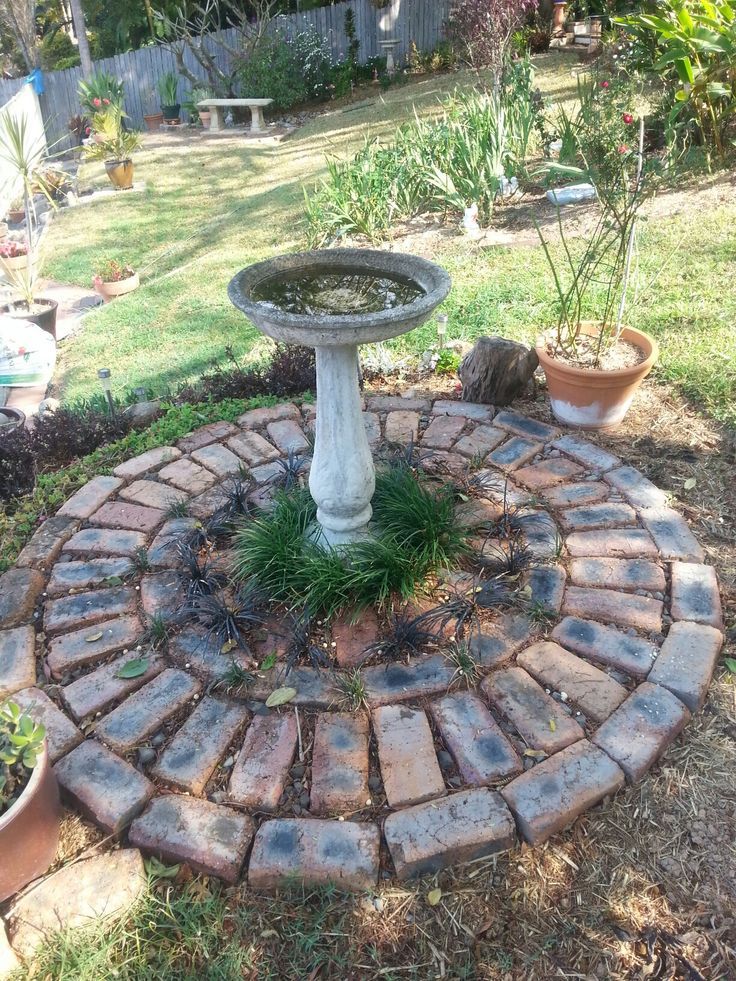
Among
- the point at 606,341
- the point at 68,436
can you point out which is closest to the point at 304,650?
the point at 68,436

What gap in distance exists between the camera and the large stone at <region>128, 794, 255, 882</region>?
1.76 metres

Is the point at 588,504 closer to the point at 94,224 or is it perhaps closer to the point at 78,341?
the point at 78,341

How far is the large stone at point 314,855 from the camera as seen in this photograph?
1730 mm

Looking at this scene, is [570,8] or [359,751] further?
[570,8]

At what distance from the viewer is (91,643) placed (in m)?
2.37

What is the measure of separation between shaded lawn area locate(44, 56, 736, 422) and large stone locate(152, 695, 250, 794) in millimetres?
2569

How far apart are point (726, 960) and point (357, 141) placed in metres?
10.8

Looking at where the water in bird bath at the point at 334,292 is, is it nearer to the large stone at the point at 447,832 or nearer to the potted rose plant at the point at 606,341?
the potted rose plant at the point at 606,341

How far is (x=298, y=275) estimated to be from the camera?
8.59 ft

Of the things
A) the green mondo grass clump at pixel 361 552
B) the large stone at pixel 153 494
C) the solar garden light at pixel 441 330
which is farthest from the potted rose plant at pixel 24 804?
the solar garden light at pixel 441 330

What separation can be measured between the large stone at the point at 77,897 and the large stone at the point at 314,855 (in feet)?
0.97

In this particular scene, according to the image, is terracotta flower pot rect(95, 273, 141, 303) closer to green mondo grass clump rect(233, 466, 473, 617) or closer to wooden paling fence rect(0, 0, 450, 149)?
green mondo grass clump rect(233, 466, 473, 617)

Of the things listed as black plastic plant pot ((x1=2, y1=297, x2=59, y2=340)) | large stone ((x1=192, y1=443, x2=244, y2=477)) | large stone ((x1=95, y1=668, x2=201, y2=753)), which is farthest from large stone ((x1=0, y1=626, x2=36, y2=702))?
black plastic plant pot ((x1=2, y1=297, x2=59, y2=340))

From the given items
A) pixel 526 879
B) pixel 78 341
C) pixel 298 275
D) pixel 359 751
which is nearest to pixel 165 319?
pixel 78 341
